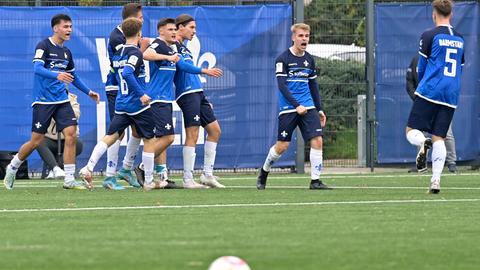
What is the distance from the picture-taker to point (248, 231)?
9.45 metres

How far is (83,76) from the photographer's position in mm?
20500

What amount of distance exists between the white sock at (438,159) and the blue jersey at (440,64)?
0.46 metres

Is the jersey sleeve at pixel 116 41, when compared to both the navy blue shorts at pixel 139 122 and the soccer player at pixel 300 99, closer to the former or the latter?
the navy blue shorts at pixel 139 122

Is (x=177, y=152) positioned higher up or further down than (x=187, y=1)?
further down

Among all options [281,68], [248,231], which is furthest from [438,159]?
[248,231]

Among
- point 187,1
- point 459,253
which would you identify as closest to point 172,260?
point 459,253

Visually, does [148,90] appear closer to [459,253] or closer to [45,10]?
[45,10]

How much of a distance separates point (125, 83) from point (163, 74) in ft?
2.67

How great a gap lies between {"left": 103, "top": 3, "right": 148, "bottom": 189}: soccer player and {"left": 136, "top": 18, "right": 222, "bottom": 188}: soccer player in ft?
1.31

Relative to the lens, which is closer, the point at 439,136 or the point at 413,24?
the point at 439,136

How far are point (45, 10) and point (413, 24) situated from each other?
608 cm

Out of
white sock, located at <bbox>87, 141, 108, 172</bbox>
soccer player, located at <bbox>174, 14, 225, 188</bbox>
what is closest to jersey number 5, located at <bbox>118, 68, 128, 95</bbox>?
white sock, located at <bbox>87, 141, 108, 172</bbox>

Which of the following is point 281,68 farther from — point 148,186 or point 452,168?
point 452,168

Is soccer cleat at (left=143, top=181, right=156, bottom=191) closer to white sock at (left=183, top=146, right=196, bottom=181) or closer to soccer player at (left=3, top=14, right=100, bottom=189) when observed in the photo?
white sock at (left=183, top=146, right=196, bottom=181)
